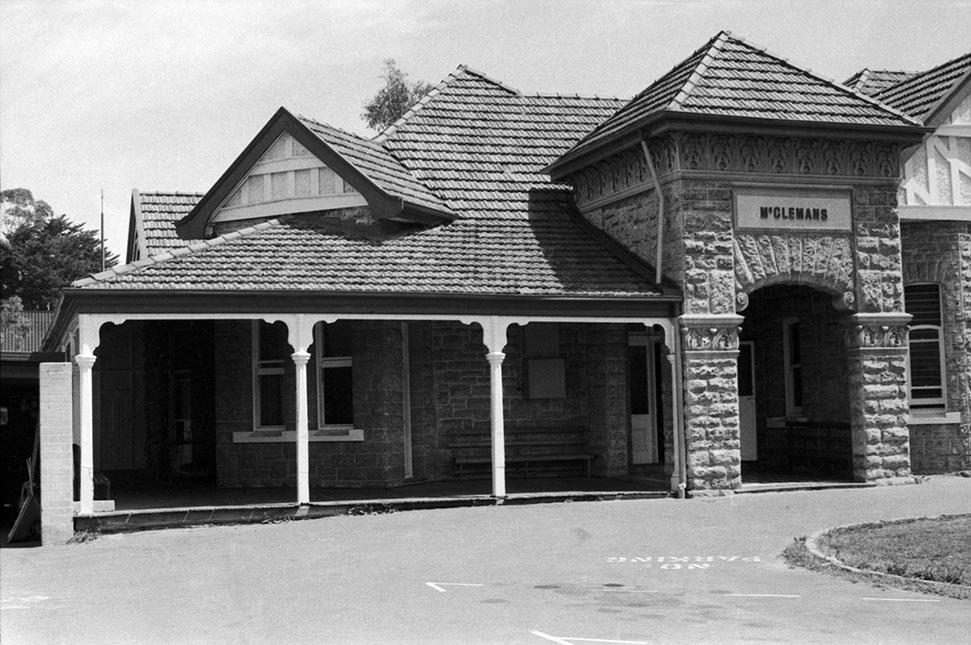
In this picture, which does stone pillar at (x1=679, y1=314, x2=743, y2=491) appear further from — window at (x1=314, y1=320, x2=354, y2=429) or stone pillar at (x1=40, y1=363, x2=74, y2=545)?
stone pillar at (x1=40, y1=363, x2=74, y2=545)

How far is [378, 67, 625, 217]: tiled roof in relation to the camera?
19953mm

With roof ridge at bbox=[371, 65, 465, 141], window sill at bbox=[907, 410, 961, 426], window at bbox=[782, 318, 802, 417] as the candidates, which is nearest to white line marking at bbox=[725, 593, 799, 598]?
window sill at bbox=[907, 410, 961, 426]

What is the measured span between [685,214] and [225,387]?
7252mm

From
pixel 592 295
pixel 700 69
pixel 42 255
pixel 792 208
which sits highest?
pixel 42 255

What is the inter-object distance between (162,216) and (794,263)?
11.3 m

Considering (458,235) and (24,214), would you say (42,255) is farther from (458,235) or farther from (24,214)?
(458,235)

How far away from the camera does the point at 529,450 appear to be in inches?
773

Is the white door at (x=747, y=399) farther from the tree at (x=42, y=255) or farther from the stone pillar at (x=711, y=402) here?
the tree at (x=42, y=255)

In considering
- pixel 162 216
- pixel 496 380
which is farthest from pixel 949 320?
pixel 162 216

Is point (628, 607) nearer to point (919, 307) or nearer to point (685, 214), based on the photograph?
point (685, 214)

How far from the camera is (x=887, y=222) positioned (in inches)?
729

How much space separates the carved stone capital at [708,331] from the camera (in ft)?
57.5

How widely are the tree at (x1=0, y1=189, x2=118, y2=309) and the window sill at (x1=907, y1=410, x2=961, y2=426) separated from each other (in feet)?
140

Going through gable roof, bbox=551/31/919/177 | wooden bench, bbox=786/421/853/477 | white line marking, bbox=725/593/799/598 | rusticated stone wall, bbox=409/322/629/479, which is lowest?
white line marking, bbox=725/593/799/598
